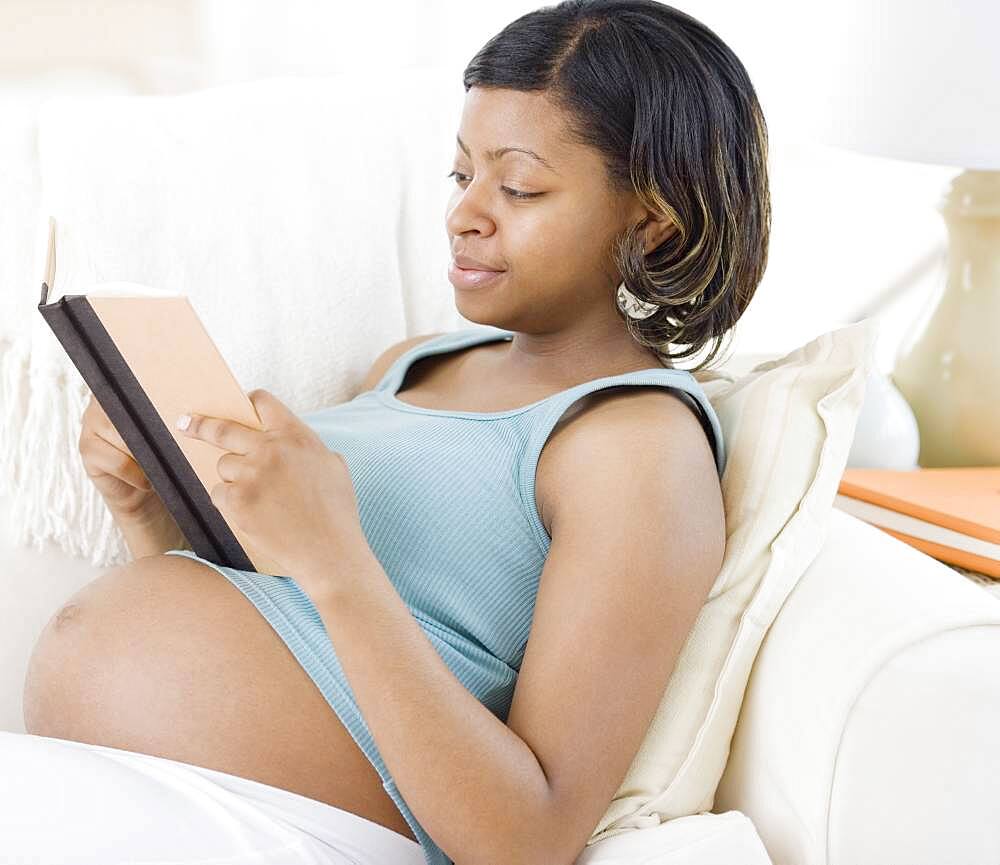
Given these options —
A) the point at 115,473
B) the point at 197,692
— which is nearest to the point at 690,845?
the point at 197,692

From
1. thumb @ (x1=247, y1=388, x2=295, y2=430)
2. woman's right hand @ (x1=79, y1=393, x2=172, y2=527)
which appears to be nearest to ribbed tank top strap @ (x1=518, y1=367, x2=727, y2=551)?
thumb @ (x1=247, y1=388, x2=295, y2=430)

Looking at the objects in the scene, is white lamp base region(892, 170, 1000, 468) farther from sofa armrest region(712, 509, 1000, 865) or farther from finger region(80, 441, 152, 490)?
finger region(80, 441, 152, 490)

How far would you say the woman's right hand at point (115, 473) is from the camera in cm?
108

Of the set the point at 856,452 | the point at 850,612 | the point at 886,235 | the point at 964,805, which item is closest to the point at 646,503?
the point at 850,612

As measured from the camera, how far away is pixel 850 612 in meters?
0.85

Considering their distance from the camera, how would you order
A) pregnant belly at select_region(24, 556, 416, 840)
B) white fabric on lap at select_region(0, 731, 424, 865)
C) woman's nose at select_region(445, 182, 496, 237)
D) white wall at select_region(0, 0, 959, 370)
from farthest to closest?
white wall at select_region(0, 0, 959, 370), woman's nose at select_region(445, 182, 496, 237), pregnant belly at select_region(24, 556, 416, 840), white fabric on lap at select_region(0, 731, 424, 865)

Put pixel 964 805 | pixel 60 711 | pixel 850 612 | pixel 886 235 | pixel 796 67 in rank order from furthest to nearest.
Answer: pixel 886 235
pixel 796 67
pixel 60 711
pixel 850 612
pixel 964 805

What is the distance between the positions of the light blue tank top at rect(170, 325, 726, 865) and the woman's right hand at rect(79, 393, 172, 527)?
0.40 ft

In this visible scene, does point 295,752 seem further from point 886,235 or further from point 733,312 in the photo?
point 886,235

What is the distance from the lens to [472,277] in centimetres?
102

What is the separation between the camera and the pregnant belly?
0.88 metres

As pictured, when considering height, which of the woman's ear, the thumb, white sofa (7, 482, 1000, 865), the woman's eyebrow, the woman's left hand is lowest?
white sofa (7, 482, 1000, 865)

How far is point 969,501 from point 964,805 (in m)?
0.66

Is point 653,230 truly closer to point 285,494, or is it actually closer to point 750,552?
point 750,552
